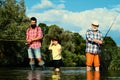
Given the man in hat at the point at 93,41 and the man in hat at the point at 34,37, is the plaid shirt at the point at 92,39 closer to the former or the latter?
the man in hat at the point at 93,41

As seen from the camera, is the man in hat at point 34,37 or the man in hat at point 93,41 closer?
the man in hat at point 93,41

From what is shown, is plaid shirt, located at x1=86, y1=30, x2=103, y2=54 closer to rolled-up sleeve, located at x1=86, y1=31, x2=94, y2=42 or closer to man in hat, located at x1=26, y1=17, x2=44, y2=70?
rolled-up sleeve, located at x1=86, y1=31, x2=94, y2=42

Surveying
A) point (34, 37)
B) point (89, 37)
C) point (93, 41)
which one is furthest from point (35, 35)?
point (93, 41)

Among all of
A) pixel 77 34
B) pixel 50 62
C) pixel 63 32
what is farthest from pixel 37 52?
pixel 77 34

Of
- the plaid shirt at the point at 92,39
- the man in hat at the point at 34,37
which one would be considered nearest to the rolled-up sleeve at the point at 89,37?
the plaid shirt at the point at 92,39

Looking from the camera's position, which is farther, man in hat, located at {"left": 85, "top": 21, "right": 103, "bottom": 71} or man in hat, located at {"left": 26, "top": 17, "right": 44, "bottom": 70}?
man in hat, located at {"left": 26, "top": 17, "right": 44, "bottom": 70}

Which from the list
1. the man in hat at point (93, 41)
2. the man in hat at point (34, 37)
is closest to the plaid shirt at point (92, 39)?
the man in hat at point (93, 41)

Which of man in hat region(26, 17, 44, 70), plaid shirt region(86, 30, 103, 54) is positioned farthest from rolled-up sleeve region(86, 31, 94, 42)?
man in hat region(26, 17, 44, 70)

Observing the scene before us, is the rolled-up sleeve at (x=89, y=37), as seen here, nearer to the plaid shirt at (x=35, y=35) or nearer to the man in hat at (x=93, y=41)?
the man in hat at (x=93, y=41)

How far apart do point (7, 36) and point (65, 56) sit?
2836 cm

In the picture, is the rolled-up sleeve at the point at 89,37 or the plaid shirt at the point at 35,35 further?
the plaid shirt at the point at 35,35

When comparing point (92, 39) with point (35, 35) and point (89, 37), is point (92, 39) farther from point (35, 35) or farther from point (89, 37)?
point (35, 35)

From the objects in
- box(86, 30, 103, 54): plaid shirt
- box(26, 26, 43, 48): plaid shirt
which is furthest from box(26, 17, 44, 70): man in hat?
box(86, 30, 103, 54): plaid shirt

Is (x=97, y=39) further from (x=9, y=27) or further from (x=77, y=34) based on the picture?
(x=77, y=34)
